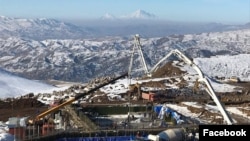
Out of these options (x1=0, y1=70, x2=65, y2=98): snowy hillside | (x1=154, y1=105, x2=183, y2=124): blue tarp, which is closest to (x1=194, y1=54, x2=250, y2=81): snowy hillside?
(x1=0, y1=70, x2=65, y2=98): snowy hillside

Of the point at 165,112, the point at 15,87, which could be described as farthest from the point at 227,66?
the point at 165,112

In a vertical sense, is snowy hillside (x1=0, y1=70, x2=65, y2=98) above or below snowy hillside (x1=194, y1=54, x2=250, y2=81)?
below

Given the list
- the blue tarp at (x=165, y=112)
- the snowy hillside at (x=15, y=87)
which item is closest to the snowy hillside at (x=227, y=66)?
the snowy hillside at (x=15, y=87)

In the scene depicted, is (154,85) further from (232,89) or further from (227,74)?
(227,74)

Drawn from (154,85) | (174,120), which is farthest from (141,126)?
(154,85)

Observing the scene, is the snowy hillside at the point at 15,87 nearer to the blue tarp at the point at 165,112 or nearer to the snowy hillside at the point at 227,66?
the snowy hillside at the point at 227,66

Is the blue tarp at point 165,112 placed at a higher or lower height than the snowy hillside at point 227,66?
lower

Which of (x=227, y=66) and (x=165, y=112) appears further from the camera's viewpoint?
(x=227, y=66)

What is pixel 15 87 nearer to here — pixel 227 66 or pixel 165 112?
pixel 227 66

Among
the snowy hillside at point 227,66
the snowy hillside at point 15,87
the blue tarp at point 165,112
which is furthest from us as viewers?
the snowy hillside at point 227,66

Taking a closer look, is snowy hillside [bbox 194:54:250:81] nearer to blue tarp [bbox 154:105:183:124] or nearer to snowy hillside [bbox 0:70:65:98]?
snowy hillside [bbox 0:70:65:98]

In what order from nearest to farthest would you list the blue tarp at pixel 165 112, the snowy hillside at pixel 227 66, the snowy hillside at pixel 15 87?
1. the blue tarp at pixel 165 112
2. the snowy hillside at pixel 15 87
3. the snowy hillside at pixel 227 66
